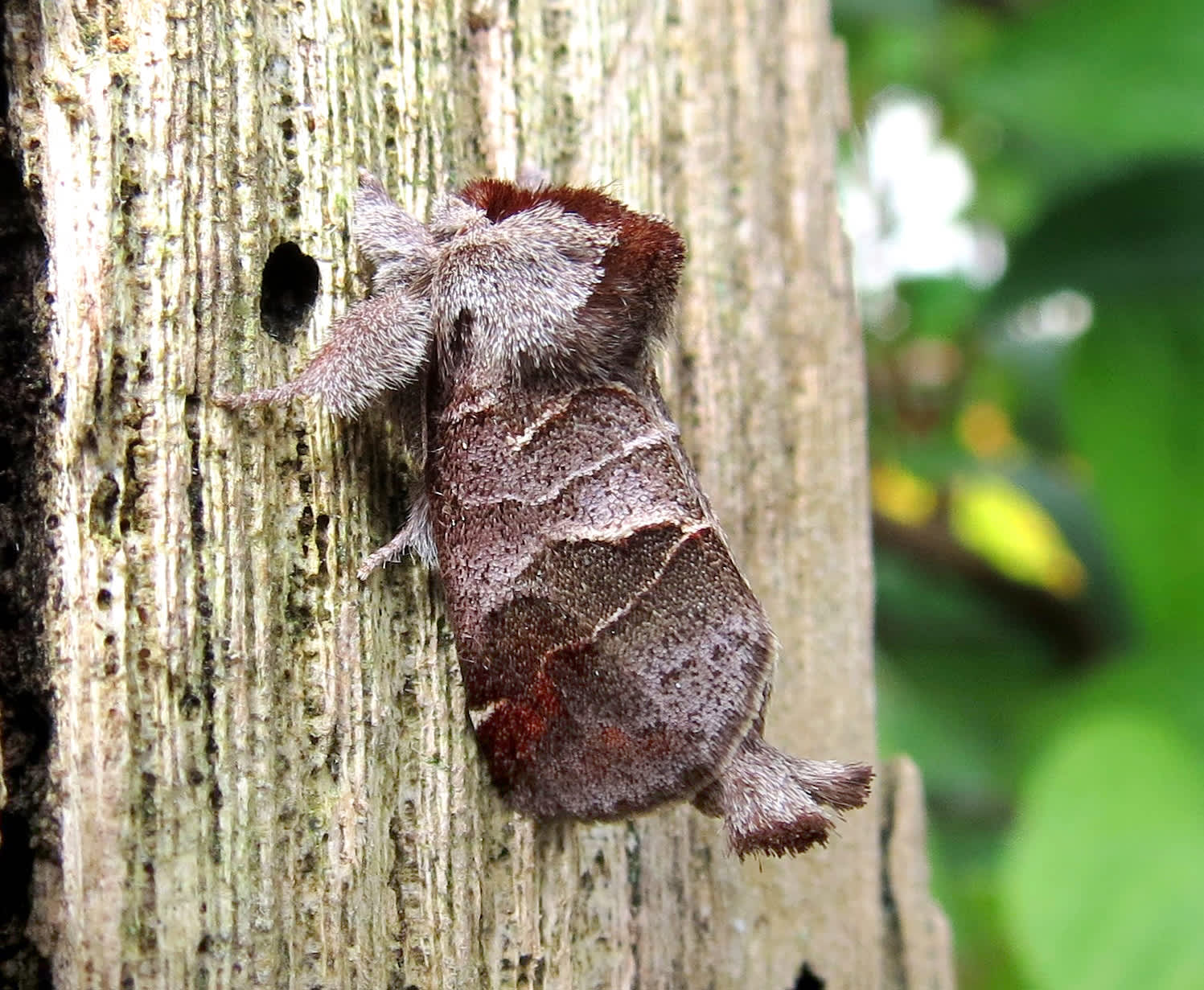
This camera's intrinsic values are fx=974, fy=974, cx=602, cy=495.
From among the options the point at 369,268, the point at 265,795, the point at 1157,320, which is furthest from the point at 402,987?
the point at 1157,320

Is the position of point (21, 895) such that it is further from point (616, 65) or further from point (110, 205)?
point (616, 65)

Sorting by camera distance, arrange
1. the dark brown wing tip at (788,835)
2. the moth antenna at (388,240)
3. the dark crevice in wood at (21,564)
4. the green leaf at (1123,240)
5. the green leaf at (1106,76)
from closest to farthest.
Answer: the dark crevice in wood at (21,564), the dark brown wing tip at (788,835), the moth antenna at (388,240), the green leaf at (1106,76), the green leaf at (1123,240)

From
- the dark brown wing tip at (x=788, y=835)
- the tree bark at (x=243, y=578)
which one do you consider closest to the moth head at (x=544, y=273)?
the tree bark at (x=243, y=578)

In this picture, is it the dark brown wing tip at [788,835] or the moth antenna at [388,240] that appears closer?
the dark brown wing tip at [788,835]

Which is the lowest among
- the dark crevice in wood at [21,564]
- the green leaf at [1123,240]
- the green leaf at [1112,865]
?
the green leaf at [1112,865]

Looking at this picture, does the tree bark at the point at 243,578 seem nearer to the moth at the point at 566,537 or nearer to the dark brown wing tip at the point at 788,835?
the moth at the point at 566,537

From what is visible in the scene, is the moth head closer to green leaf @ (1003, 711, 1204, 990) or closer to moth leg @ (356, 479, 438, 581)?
moth leg @ (356, 479, 438, 581)

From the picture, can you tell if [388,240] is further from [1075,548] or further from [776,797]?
[1075,548]

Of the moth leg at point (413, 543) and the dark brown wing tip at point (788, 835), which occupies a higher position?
the moth leg at point (413, 543)
